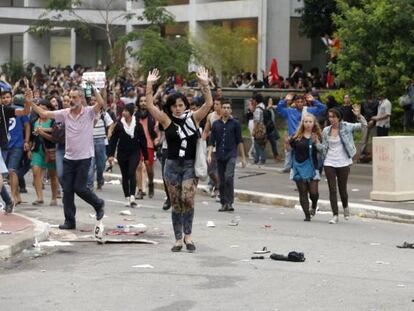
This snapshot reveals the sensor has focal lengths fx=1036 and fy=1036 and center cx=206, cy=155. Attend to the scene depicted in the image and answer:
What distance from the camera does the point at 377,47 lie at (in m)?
25.5

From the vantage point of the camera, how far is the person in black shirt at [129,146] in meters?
17.7

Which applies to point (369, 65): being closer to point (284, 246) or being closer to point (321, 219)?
point (321, 219)

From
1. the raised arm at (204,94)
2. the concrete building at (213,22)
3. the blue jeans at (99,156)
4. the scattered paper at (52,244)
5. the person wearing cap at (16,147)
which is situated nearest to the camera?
the raised arm at (204,94)

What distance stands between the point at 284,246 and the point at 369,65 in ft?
45.2

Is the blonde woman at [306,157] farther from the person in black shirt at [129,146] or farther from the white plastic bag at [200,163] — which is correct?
the white plastic bag at [200,163]

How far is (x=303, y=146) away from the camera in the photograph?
626 inches

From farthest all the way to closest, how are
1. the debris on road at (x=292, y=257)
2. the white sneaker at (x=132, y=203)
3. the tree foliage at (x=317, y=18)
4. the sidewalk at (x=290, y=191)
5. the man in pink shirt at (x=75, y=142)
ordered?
the tree foliage at (x=317, y=18) < the white sneaker at (x=132, y=203) < the sidewalk at (x=290, y=191) < the man in pink shirt at (x=75, y=142) < the debris on road at (x=292, y=257)

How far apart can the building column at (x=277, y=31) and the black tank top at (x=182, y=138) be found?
108 ft

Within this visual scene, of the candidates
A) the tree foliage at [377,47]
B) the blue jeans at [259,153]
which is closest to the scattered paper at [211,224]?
the tree foliage at [377,47]

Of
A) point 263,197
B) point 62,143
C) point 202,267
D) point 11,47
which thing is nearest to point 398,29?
point 263,197

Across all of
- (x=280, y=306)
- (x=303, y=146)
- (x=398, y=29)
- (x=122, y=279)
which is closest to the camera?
(x=280, y=306)

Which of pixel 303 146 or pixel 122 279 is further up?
pixel 303 146

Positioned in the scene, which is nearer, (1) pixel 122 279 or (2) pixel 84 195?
(1) pixel 122 279

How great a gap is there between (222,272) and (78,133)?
4.06 m
